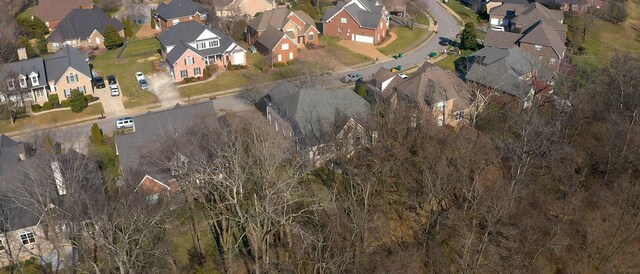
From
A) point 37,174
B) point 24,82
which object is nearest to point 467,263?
point 37,174

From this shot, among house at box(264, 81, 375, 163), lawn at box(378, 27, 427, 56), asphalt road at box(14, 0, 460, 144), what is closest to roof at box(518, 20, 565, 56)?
asphalt road at box(14, 0, 460, 144)

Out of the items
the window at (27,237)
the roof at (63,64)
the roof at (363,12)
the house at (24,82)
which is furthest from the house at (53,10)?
the window at (27,237)

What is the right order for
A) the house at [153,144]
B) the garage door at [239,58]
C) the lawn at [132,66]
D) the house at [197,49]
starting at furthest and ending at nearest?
1. the garage door at [239,58]
2. the house at [197,49]
3. the lawn at [132,66]
4. the house at [153,144]

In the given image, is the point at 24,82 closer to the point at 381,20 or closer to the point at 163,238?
the point at 163,238

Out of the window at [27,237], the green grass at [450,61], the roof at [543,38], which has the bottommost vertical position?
the window at [27,237]

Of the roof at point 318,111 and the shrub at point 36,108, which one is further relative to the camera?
the shrub at point 36,108

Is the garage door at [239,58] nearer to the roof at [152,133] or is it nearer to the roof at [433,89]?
the roof at [152,133]

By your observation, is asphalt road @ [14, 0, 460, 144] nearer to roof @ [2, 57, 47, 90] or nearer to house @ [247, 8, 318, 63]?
roof @ [2, 57, 47, 90]
